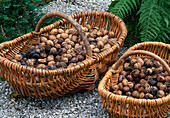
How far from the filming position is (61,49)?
258cm

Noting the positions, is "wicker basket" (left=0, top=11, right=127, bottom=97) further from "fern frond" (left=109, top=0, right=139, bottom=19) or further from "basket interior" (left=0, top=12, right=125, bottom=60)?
"fern frond" (left=109, top=0, right=139, bottom=19)

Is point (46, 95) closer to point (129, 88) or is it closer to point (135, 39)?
point (129, 88)

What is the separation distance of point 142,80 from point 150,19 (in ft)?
3.21

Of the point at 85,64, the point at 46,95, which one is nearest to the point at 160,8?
the point at 85,64

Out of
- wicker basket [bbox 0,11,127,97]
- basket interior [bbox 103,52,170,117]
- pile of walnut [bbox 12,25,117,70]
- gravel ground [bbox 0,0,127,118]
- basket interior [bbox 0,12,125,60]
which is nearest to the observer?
basket interior [bbox 103,52,170,117]

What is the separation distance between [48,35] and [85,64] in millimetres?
886

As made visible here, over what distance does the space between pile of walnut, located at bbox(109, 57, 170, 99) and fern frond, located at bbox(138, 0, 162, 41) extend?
0.51 m

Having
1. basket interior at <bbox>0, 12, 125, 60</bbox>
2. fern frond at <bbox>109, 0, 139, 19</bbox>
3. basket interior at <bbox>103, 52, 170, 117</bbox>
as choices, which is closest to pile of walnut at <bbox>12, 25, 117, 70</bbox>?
basket interior at <bbox>0, 12, 125, 60</bbox>

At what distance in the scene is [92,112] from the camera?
2299 mm

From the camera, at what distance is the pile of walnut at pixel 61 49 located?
2418mm

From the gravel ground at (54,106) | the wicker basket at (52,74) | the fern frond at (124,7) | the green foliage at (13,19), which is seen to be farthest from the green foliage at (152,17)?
the green foliage at (13,19)

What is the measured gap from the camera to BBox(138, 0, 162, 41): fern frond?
110 inches

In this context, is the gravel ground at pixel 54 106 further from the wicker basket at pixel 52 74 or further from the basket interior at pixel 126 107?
the basket interior at pixel 126 107

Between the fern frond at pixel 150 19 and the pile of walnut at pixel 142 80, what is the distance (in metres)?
0.51
